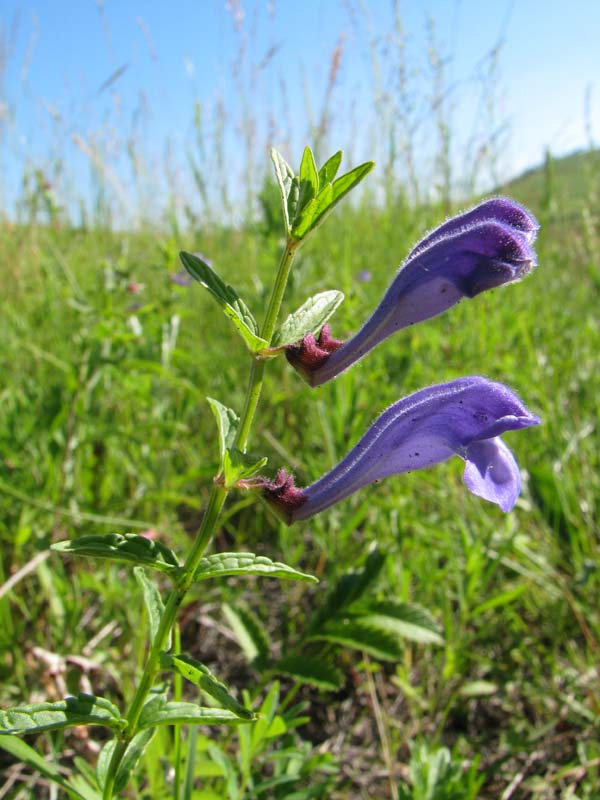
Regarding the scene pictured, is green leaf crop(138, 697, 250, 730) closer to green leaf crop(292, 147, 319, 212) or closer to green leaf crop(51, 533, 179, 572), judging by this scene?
green leaf crop(51, 533, 179, 572)

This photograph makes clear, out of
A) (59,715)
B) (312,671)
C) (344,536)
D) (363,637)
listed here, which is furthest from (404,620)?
(59,715)

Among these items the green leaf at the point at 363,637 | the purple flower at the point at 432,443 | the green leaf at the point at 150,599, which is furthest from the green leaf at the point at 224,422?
the green leaf at the point at 363,637

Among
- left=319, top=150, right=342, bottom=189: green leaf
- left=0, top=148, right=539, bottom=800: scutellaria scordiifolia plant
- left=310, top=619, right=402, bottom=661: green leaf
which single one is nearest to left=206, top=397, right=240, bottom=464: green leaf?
left=0, top=148, right=539, bottom=800: scutellaria scordiifolia plant

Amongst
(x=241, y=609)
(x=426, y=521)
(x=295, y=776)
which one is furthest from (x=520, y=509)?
(x=295, y=776)

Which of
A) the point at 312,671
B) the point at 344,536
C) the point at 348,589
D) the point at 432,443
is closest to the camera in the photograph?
the point at 432,443

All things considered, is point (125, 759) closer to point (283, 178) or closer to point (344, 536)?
point (283, 178)

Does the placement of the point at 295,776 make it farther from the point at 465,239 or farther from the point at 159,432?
the point at 159,432
